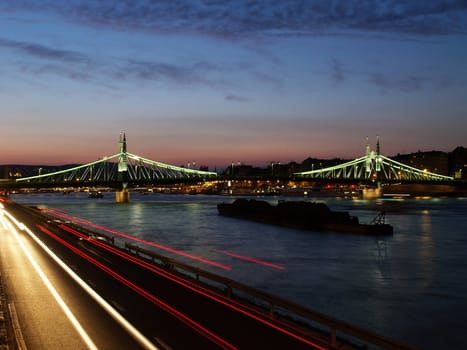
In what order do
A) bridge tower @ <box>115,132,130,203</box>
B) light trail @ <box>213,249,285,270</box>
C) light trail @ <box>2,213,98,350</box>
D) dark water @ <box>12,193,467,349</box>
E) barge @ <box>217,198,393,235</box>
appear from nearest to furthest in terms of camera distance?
light trail @ <box>2,213,98,350</box>
dark water @ <box>12,193,467,349</box>
light trail @ <box>213,249,285,270</box>
barge @ <box>217,198,393,235</box>
bridge tower @ <box>115,132,130,203</box>

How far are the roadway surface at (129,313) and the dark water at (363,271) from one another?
666 centimetres

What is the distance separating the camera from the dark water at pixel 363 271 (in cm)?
2392

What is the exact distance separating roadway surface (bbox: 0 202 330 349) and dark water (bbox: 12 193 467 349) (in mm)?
6660

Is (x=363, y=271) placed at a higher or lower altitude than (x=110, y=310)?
lower

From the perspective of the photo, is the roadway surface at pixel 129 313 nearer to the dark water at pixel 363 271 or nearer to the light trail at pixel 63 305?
the light trail at pixel 63 305

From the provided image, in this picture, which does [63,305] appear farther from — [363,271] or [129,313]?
[363,271]

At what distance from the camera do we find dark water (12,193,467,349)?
23.9 meters

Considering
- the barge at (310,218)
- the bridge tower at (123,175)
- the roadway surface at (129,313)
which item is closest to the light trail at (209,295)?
the roadway surface at (129,313)

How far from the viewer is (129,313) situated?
18.6 meters

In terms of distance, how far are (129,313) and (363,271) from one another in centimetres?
2405

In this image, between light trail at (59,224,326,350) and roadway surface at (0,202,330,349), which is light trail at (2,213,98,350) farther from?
light trail at (59,224,326,350)

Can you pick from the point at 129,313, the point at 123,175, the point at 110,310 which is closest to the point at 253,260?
the point at 110,310

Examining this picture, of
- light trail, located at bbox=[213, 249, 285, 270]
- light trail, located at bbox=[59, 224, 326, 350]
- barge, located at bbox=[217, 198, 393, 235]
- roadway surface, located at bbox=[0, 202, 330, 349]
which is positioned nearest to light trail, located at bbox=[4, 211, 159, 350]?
roadway surface, located at bbox=[0, 202, 330, 349]

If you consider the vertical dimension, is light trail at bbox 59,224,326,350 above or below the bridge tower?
below
